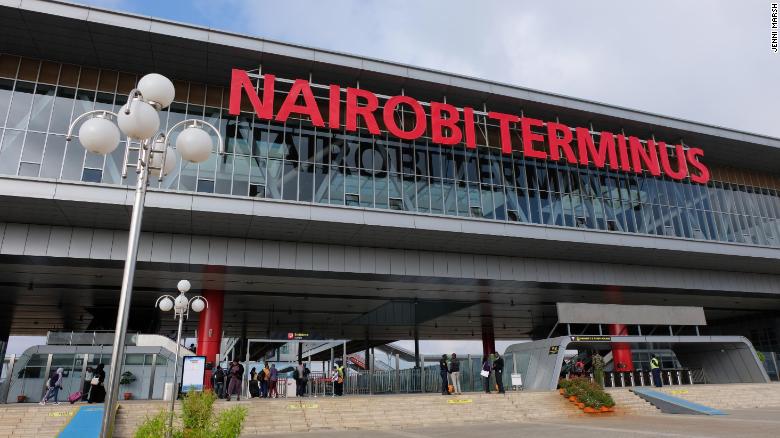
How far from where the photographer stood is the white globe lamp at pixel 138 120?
→ 22.5 feet

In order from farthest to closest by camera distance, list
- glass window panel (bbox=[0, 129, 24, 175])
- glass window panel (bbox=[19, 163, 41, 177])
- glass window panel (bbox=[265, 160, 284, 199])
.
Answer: glass window panel (bbox=[265, 160, 284, 199]) < glass window panel (bbox=[19, 163, 41, 177]) < glass window panel (bbox=[0, 129, 24, 175])

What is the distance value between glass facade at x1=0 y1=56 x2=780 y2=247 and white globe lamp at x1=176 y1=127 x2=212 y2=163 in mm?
14417

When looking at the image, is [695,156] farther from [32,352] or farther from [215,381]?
[32,352]

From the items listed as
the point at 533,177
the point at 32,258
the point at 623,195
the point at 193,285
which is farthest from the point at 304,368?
the point at 623,195

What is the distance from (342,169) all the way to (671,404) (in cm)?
1729

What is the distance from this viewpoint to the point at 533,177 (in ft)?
90.8

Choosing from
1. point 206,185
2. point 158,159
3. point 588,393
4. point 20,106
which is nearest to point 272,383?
point 206,185

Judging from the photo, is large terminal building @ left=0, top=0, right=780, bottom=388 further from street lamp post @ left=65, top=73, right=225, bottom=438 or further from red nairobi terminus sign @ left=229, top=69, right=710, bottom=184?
street lamp post @ left=65, top=73, right=225, bottom=438

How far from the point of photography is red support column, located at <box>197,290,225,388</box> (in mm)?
24422

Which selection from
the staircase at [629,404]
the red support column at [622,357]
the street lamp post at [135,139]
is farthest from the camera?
the red support column at [622,357]

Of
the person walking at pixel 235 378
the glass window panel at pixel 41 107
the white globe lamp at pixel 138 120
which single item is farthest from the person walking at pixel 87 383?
the white globe lamp at pixel 138 120

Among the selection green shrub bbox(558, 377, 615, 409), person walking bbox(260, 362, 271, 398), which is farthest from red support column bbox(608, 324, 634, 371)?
person walking bbox(260, 362, 271, 398)

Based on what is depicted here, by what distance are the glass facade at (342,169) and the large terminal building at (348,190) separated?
0.08 m

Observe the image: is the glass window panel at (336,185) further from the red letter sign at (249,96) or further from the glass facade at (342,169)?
the red letter sign at (249,96)
